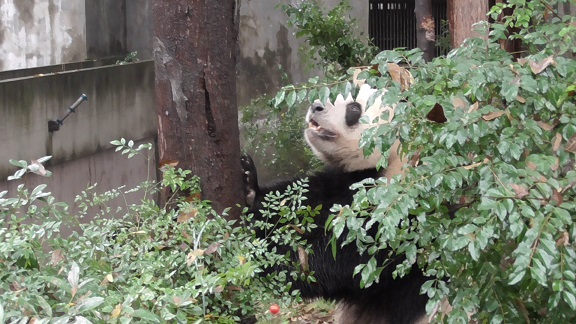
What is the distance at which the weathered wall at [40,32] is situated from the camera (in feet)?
30.6

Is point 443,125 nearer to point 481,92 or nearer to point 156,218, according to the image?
point 481,92

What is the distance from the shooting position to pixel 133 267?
2842 mm

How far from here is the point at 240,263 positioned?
2914 mm

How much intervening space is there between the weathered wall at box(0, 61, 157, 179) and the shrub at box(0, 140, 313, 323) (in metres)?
3.06

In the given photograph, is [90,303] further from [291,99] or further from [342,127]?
[342,127]

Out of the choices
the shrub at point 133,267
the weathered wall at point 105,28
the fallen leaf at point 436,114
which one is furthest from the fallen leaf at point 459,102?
the weathered wall at point 105,28

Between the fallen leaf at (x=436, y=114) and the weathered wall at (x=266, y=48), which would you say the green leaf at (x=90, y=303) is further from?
the weathered wall at (x=266, y=48)

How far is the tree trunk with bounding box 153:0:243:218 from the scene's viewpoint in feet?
11.7

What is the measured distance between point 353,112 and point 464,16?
50.5 inches

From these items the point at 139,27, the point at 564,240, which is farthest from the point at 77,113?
the point at 564,240

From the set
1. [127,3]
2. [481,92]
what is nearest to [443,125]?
[481,92]

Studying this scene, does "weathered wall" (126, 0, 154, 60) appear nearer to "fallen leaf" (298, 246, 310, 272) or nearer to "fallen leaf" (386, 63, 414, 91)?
"fallen leaf" (298, 246, 310, 272)

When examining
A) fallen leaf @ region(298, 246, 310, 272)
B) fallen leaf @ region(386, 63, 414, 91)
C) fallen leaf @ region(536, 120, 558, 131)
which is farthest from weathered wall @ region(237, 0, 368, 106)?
fallen leaf @ region(536, 120, 558, 131)

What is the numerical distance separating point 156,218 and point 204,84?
25.2 inches
